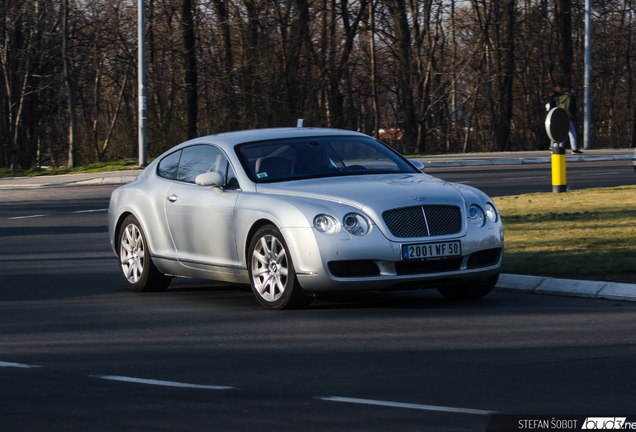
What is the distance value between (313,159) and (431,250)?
65.6 inches

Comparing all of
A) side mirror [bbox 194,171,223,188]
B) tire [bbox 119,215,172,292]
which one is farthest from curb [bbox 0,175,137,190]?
side mirror [bbox 194,171,223,188]

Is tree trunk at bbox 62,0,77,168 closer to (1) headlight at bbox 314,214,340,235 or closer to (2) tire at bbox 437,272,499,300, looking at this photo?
(2) tire at bbox 437,272,499,300

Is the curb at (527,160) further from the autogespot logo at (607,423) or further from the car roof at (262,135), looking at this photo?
the autogespot logo at (607,423)

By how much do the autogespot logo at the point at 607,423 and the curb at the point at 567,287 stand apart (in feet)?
11.9

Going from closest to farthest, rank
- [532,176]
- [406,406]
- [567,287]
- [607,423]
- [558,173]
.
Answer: [607,423] < [406,406] < [567,287] < [558,173] < [532,176]

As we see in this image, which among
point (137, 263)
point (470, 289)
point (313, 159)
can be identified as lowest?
point (470, 289)

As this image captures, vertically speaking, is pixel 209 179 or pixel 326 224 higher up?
pixel 209 179

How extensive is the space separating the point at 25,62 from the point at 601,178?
2585cm

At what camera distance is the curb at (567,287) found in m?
7.89

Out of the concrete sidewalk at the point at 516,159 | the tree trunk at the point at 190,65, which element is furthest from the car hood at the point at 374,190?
the tree trunk at the point at 190,65

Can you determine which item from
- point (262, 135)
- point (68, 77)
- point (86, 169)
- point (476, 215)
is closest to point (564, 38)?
point (68, 77)

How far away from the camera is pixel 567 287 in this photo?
8195 millimetres

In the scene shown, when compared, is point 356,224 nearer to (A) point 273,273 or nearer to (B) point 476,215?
(A) point 273,273

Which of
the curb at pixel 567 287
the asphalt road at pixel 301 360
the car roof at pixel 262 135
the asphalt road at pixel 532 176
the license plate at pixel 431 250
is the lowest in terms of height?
the asphalt road at pixel 301 360
